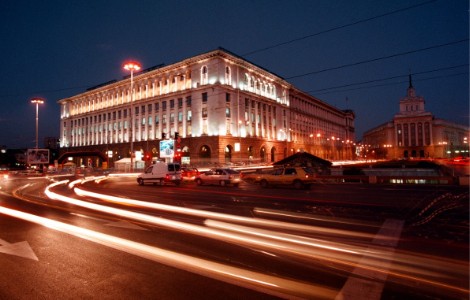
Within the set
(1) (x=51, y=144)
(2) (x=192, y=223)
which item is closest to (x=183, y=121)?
(2) (x=192, y=223)

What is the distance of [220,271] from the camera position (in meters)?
5.05

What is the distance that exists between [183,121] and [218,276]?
57.8 m

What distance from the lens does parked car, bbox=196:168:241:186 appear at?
25328 mm

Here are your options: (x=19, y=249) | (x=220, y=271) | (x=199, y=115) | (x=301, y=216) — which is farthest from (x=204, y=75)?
(x=220, y=271)

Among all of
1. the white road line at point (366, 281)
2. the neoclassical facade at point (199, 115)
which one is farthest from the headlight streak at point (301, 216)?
the neoclassical facade at point (199, 115)

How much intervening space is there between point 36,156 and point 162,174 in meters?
25.4

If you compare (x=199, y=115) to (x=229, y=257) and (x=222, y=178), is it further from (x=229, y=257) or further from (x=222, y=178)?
(x=229, y=257)

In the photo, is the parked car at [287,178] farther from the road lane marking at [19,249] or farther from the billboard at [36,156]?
the billboard at [36,156]

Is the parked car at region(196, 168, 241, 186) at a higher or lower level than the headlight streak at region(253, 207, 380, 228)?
higher

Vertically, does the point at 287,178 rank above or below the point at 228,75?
below

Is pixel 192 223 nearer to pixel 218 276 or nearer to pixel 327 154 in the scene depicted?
pixel 218 276

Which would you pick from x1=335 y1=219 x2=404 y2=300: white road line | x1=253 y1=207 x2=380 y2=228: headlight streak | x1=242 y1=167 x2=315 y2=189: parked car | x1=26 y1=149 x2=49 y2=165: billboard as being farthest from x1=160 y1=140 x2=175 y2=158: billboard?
x1=335 y1=219 x2=404 y2=300: white road line

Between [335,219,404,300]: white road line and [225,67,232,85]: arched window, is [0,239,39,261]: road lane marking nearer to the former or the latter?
[335,219,404,300]: white road line

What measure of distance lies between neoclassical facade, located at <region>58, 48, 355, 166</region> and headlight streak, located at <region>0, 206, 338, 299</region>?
3044cm
